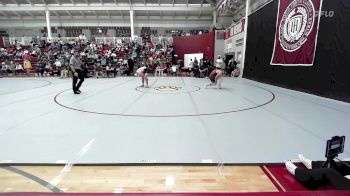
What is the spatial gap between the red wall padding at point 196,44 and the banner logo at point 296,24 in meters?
11.0

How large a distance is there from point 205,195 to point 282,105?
5.61 metres

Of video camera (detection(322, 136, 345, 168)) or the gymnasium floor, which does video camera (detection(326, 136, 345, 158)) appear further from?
the gymnasium floor

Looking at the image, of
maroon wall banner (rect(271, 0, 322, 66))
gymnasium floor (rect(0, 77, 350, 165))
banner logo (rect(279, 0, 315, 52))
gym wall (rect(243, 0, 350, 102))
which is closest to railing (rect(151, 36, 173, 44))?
gym wall (rect(243, 0, 350, 102))

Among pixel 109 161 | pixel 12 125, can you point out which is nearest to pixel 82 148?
pixel 109 161

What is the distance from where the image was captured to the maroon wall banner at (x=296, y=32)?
7.44 meters

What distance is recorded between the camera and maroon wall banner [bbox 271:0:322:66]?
744 cm

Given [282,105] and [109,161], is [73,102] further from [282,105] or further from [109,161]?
[282,105]

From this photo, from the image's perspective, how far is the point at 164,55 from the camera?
2084 centimetres

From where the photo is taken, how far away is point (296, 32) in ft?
27.4

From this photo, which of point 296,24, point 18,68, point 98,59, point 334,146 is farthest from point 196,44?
point 334,146

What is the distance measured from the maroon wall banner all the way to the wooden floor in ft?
22.5

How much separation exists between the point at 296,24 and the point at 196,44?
43.4ft

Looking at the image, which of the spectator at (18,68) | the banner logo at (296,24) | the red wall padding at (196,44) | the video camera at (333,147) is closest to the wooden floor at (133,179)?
the video camera at (333,147)

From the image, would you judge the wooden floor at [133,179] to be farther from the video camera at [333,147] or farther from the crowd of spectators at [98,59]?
the crowd of spectators at [98,59]
